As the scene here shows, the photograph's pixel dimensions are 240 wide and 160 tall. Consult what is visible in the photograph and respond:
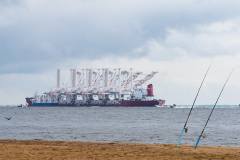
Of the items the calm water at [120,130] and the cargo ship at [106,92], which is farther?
the cargo ship at [106,92]

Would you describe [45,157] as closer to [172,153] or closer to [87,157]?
[87,157]

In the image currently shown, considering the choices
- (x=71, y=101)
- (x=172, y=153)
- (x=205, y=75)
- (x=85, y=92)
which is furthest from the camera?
(x=71, y=101)

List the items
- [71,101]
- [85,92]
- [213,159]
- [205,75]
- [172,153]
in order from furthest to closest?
[71,101] → [85,92] → [205,75] → [172,153] → [213,159]

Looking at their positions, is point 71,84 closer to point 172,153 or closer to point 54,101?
point 54,101

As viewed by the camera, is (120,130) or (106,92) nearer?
(120,130)

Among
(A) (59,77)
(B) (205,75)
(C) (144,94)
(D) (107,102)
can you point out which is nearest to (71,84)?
(A) (59,77)

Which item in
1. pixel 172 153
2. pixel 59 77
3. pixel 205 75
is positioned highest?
pixel 59 77

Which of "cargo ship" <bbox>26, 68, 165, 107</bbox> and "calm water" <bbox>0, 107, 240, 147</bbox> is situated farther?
"cargo ship" <bbox>26, 68, 165, 107</bbox>

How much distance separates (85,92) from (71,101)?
55.3ft

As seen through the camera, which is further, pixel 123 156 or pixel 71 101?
pixel 71 101

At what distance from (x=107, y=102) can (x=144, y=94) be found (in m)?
19.0

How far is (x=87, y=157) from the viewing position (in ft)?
35.7

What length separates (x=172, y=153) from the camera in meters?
11.8

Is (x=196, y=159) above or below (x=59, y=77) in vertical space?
below
